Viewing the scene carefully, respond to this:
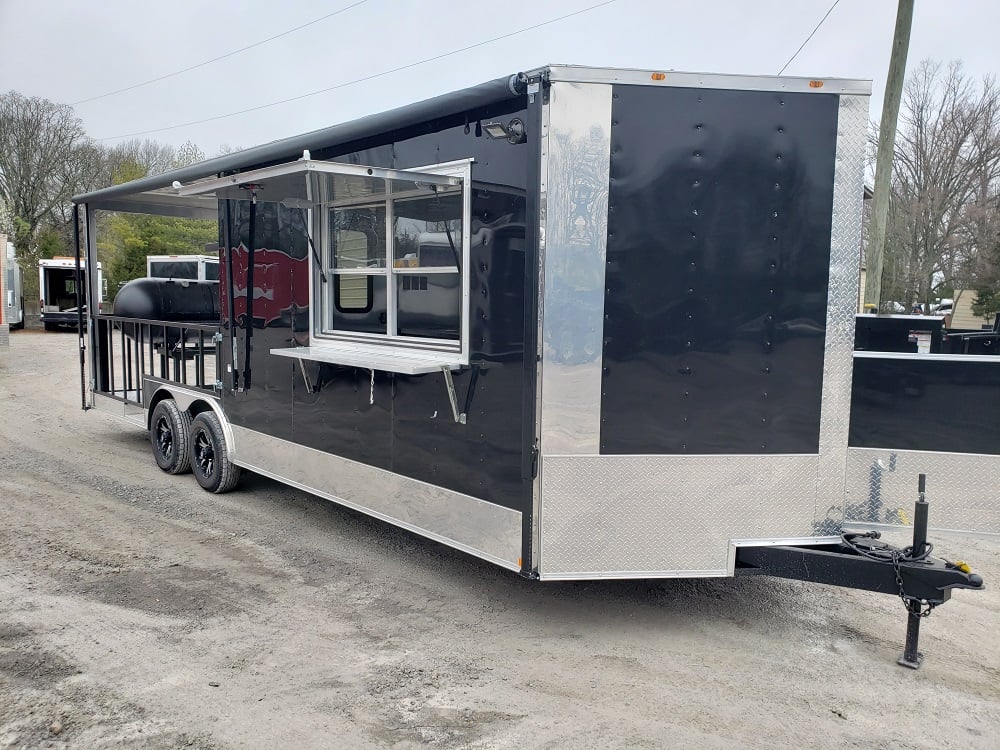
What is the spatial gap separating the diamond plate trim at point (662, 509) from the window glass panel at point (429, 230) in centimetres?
139

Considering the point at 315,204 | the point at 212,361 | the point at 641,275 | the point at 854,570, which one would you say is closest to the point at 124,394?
the point at 212,361

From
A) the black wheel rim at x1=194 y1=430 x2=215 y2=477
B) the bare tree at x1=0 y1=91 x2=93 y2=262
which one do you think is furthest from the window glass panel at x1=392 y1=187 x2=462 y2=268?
the bare tree at x1=0 y1=91 x2=93 y2=262

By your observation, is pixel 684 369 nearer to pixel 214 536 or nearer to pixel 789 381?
pixel 789 381

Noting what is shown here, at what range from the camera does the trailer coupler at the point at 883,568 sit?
12.0ft

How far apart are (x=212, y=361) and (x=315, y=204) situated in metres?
2.96

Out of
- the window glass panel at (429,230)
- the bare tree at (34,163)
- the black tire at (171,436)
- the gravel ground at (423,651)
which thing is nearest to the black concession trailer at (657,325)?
the window glass panel at (429,230)

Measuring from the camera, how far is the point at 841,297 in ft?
12.7

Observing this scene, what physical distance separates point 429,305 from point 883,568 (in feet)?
9.04

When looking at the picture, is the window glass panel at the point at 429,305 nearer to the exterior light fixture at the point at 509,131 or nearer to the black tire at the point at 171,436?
the exterior light fixture at the point at 509,131

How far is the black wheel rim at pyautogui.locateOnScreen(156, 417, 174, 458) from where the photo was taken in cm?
761

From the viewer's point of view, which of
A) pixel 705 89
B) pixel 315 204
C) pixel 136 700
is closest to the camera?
pixel 136 700

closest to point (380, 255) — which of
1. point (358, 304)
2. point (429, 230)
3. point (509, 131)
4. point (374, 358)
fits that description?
point (358, 304)

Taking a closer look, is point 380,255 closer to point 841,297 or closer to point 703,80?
point 703,80

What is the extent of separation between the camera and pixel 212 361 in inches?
305
